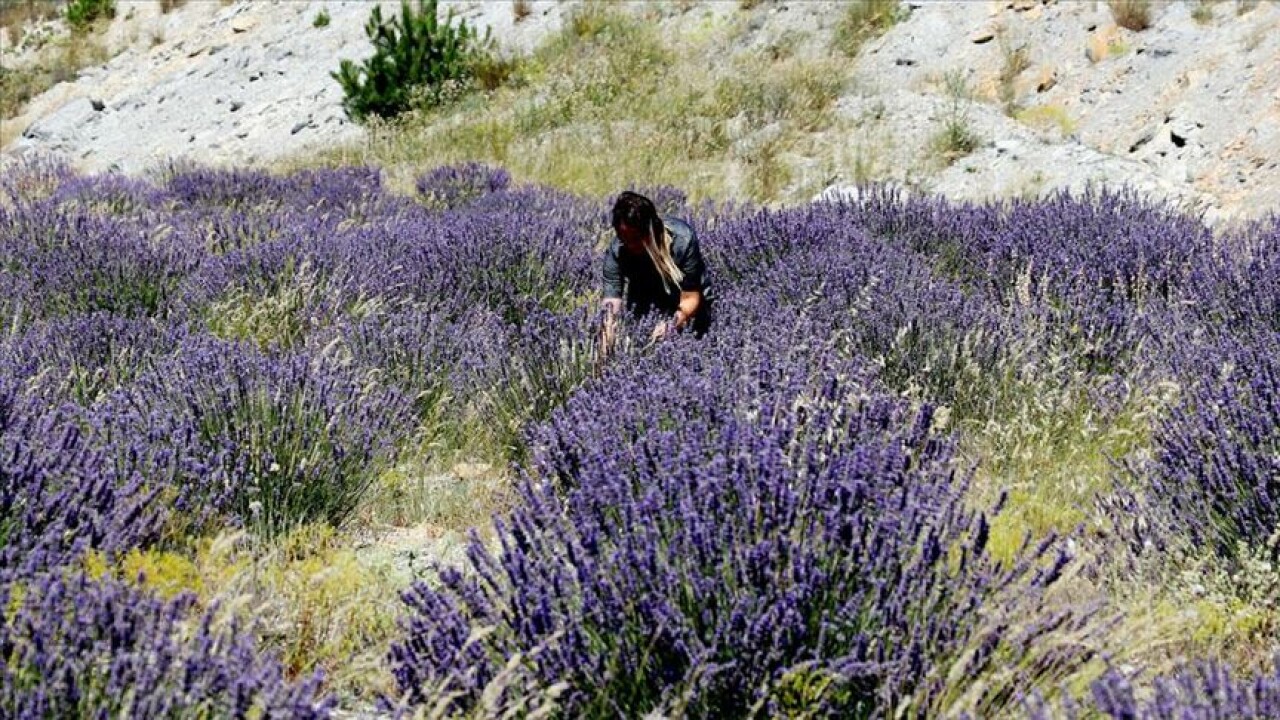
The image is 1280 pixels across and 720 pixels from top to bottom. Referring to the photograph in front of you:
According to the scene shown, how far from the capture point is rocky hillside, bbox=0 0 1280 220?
8.23 m

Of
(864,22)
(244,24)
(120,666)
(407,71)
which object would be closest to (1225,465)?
(120,666)

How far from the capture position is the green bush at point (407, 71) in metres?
12.6

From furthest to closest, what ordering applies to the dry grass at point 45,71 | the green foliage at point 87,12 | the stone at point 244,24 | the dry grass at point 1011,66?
the green foliage at point 87,12 < the dry grass at point 45,71 < the stone at point 244,24 < the dry grass at point 1011,66

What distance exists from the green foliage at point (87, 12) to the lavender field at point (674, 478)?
16.8 metres

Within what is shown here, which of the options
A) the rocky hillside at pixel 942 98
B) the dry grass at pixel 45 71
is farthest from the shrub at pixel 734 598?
the dry grass at pixel 45 71

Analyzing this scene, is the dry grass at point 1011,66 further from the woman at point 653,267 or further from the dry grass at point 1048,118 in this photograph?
the woman at point 653,267

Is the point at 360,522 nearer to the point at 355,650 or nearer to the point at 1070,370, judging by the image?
the point at 355,650

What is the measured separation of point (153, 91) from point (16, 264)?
11640 millimetres

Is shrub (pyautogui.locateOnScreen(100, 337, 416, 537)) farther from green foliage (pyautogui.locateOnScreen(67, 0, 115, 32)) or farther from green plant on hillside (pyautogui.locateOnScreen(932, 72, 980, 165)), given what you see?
green foliage (pyautogui.locateOnScreen(67, 0, 115, 32))

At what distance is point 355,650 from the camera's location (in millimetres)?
2443

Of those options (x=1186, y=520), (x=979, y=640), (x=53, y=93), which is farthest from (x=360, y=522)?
(x=53, y=93)

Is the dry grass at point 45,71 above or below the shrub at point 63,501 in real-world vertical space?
below

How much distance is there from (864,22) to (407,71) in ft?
16.8

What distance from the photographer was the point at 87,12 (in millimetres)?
20047
